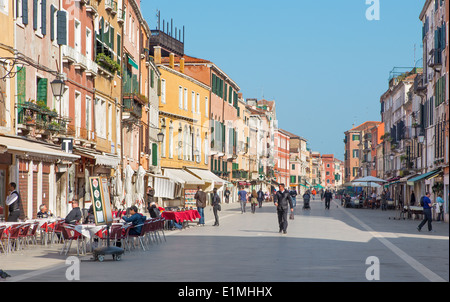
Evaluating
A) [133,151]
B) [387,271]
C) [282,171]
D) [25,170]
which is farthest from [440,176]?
[282,171]

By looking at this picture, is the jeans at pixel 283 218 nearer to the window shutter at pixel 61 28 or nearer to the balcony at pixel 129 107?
the window shutter at pixel 61 28

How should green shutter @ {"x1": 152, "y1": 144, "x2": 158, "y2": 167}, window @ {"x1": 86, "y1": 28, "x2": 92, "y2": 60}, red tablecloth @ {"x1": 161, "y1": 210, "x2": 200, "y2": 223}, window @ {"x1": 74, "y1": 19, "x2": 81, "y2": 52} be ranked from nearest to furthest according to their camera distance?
red tablecloth @ {"x1": 161, "y1": 210, "x2": 200, "y2": 223} → window @ {"x1": 74, "y1": 19, "x2": 81, "y2": 52} → window @ {"x1": 86, "y1": 28, "x2": 92, "y2": 60} → green shutter @ {"x1": 152, "y1": 144, "x2": 158, "y2": 167}

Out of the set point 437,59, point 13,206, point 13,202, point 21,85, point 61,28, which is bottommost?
point 13,206

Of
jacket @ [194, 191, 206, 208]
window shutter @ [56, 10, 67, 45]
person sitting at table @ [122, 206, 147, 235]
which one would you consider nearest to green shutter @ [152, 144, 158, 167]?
jacket @ [194, 191, 206, 208]

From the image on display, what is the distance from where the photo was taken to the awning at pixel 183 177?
174 feet

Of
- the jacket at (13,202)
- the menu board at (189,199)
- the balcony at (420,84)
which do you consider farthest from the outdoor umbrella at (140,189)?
the balcony at (420,84)

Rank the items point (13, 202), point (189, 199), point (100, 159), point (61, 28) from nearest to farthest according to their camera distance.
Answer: point (13, 202) < point (61, 28) < point (100, 159) < point (189, 199)

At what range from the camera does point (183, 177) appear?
55469 millimetres

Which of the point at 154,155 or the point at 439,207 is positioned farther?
the point at 154,155

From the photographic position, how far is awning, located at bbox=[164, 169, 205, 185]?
5312 cm

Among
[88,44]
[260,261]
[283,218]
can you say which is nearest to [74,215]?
[260,261]

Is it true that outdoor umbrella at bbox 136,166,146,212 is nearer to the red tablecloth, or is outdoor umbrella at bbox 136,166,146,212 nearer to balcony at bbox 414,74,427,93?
the red tablecloth

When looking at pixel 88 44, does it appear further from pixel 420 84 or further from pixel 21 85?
pixel 420 84
